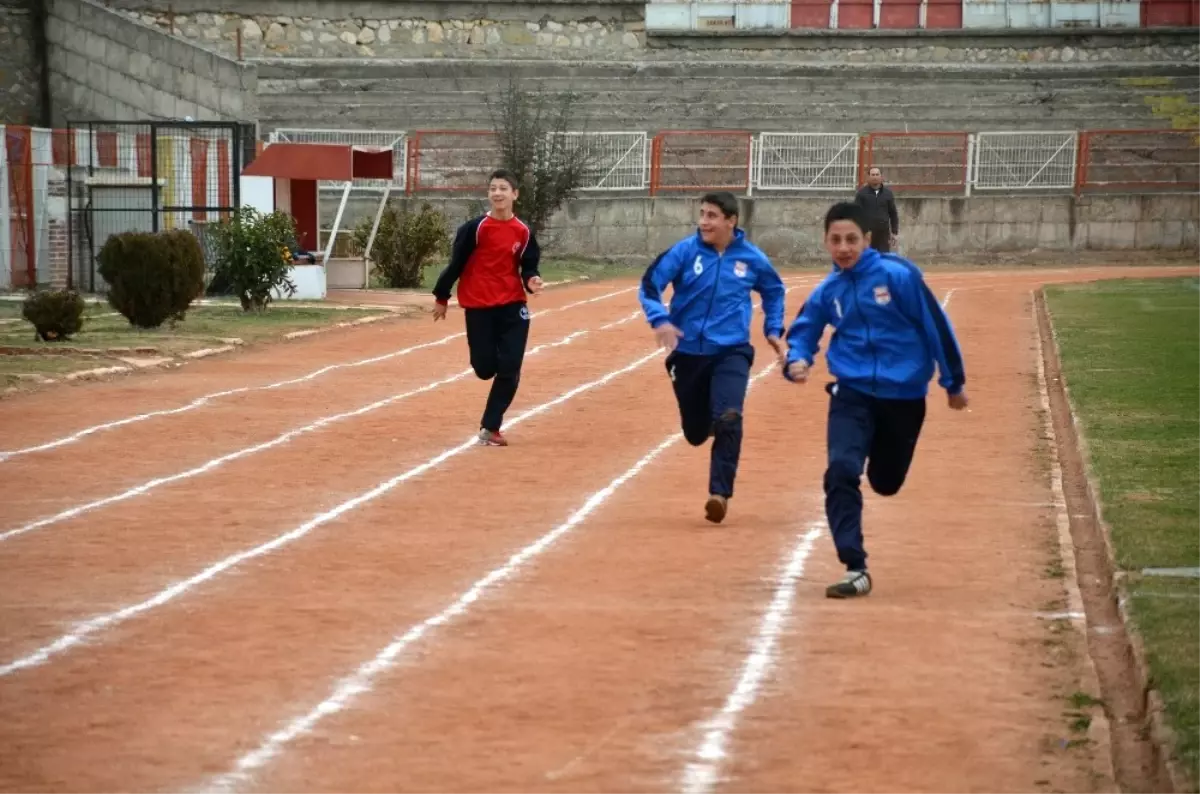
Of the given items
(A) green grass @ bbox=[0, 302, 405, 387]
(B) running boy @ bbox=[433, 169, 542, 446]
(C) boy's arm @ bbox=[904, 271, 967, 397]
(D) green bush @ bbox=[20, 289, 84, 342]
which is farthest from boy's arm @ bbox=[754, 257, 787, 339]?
(D) green bush @ bbox=[20, 289, 84, 342]

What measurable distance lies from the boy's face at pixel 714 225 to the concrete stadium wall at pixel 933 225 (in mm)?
29463

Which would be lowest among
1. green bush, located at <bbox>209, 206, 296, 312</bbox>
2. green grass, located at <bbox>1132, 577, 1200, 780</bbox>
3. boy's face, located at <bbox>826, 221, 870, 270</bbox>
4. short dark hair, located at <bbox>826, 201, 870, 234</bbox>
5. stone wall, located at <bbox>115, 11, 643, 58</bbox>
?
green grass, located at <bbox>1132, 577, 1200, 780</bbox>

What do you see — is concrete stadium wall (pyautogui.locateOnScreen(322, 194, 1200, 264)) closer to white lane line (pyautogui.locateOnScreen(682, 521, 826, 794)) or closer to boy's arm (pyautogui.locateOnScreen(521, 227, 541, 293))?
boy's arm (pyautogui.locateOnScreen(521, 227, 541, 293))

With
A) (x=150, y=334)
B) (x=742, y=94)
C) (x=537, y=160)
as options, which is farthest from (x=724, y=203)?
(x=742, y=94)

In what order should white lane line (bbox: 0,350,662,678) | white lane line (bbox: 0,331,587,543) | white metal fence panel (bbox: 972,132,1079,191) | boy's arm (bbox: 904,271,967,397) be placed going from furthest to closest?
white metal fence panel (bbox: 972,132,1079,191)
white lane line (bbox: 0,331,587,543)
boy's arm (bbox: 904,271,967,397)
white lane line (bbox: 0,350,662,678)

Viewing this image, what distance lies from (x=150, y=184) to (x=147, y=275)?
248 inches

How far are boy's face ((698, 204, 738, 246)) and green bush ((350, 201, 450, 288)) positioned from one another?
70.0 ft

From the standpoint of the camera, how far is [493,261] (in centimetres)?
1452

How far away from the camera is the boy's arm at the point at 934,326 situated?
902cm

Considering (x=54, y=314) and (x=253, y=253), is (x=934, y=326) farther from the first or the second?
(x=253, y=253)

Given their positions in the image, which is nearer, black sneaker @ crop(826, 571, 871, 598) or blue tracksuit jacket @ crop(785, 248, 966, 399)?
black sneaker @ crop(826, 571, 871, 598)

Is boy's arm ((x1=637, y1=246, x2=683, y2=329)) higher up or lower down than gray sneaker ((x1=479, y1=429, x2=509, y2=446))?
higher up

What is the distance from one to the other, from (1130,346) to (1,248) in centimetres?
1639

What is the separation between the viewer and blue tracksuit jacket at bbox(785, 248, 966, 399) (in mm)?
9039
